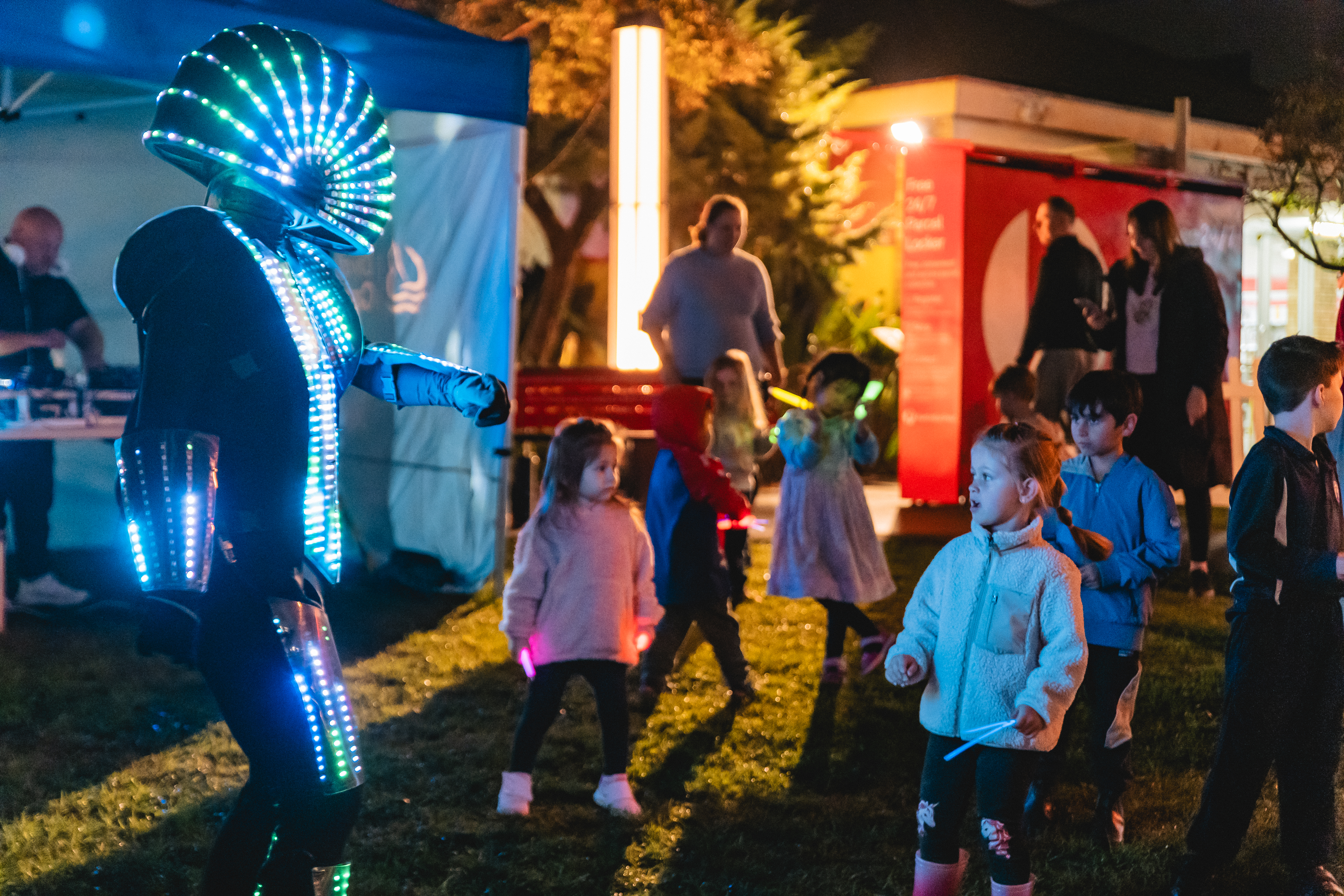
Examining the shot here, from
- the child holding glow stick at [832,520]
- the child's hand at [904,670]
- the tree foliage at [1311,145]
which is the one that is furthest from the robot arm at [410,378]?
the tree foliage at [1311,145]

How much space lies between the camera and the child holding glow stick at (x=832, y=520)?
6160 millimetres

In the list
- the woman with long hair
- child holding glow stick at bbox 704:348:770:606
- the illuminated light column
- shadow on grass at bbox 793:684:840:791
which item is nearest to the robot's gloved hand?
shadow on grass at bbox 793:684:840:791

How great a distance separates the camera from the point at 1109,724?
13.5 feet

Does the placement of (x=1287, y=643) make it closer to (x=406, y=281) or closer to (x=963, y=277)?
(x=406, y=281)

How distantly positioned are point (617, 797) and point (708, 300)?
357 centimetres

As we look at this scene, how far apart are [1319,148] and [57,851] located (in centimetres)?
706

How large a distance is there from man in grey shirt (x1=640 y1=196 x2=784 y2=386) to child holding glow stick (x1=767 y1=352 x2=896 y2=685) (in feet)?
3.64

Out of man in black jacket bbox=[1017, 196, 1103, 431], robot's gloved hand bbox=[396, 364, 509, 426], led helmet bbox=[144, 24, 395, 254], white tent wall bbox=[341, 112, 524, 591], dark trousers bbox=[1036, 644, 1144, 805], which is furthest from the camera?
man in black jacket bbox=[1017, 196, 1103, 431]

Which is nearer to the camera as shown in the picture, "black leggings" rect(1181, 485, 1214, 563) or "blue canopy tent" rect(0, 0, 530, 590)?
"blue canopy tent" rect(0, 0, 530, 590)

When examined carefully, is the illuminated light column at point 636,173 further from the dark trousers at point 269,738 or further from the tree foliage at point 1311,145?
the dark trousers at point 269,738

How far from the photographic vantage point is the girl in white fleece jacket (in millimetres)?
3121

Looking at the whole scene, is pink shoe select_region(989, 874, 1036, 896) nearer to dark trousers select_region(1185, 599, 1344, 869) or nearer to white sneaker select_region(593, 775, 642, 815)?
dark trousers select_region(1185, 599, 1344, 869)

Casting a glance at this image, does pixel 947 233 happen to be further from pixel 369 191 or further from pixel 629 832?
pixel 369 191

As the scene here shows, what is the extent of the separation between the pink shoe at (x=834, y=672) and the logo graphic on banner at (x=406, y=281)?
3566 mm
